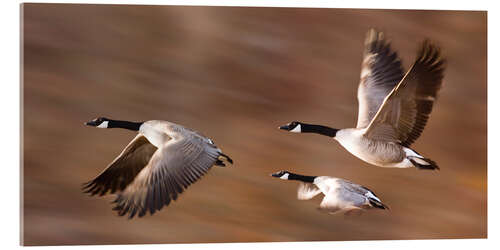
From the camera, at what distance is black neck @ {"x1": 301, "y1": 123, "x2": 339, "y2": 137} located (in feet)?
13.0

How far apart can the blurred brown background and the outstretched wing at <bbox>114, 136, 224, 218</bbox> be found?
0.21 feet

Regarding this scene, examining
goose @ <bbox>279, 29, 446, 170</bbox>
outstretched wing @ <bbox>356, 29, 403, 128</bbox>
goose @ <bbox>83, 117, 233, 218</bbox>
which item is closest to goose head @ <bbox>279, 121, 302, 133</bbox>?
goose @ <bbox>279, 29, 446, 170</bbox>

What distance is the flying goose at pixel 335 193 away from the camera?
3.94m

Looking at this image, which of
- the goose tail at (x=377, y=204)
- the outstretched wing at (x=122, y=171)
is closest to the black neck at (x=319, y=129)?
the goose tail at (x=377, y=204)

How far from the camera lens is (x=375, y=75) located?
3.99 m

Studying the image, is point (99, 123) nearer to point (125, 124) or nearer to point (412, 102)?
point (125, 124)

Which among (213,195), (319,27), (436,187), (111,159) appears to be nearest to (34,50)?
(111,159)

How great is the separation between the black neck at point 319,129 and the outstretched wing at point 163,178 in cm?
59

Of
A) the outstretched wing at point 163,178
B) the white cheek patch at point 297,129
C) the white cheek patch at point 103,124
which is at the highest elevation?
the white cheek patch at point 103,124

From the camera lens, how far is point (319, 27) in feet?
13.1

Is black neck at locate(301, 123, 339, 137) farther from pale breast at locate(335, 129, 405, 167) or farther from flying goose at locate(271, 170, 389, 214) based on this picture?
flying goose at locate(271, 170, 389, 214)

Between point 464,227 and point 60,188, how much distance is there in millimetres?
2363

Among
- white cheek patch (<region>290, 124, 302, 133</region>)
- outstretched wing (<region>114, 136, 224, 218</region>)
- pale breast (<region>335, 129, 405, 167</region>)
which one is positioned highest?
white cheek patch (<region>290, 124, 302, 133</region>)

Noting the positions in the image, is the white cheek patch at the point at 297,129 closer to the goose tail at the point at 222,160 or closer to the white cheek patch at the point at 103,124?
the goose tail at the point at 222,160
